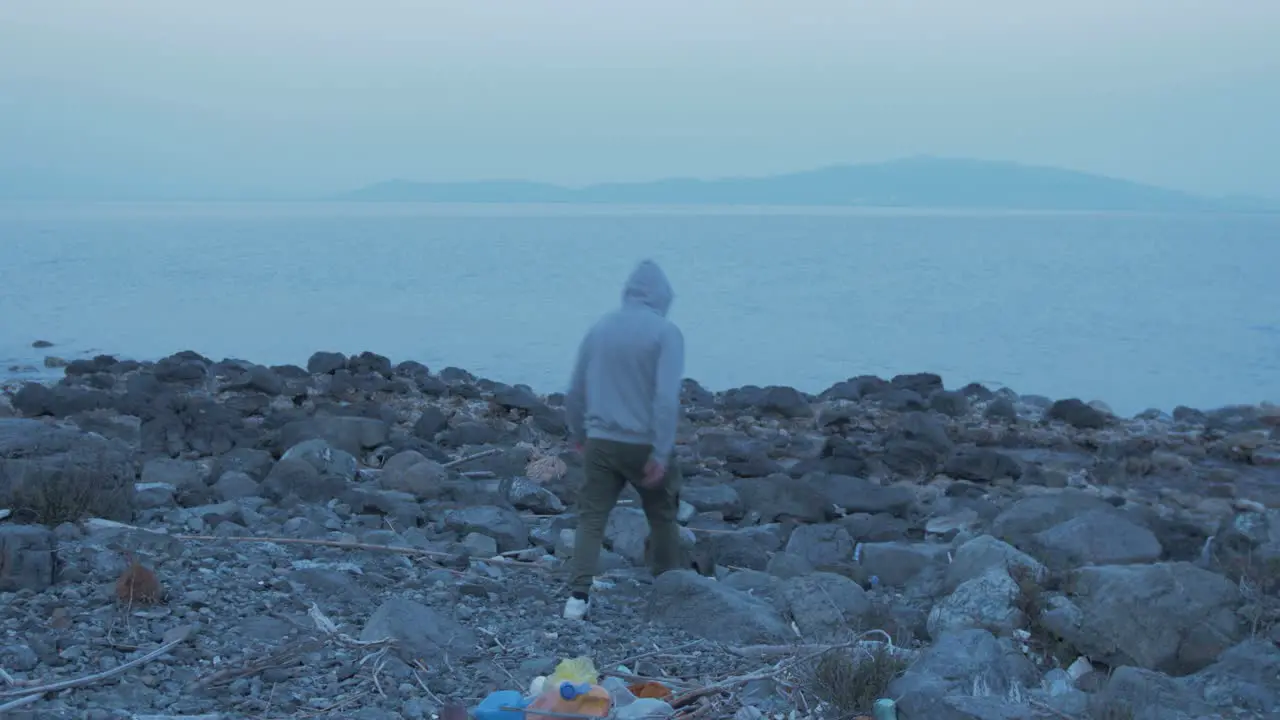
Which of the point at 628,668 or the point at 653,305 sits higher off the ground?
the point at 653,305

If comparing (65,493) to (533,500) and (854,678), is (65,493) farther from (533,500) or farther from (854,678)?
(854,678)

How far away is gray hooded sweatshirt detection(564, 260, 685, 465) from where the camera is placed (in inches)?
261

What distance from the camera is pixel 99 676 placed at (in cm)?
512

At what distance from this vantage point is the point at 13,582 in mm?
6195

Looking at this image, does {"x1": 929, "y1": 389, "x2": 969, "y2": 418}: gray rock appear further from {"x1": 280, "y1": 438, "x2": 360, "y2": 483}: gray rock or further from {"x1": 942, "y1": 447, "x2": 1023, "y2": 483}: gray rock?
{"x1": 280, "y1": 438, "x2": 360, "y2": 483}: gray rock

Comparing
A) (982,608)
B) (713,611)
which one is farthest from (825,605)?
(982,608)

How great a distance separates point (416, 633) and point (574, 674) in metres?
1.06

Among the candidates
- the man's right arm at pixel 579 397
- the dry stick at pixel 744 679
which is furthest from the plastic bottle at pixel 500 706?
the man's right arm at pixel 579 397

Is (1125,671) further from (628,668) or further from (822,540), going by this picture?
(822,540)

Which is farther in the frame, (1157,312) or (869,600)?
(1157,312)

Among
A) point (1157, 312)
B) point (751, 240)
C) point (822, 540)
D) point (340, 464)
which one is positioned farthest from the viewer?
point (751, 240)

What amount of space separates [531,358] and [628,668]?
23351 mm

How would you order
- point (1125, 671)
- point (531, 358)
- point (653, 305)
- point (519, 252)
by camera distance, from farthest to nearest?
point (519, 252) → point (531, 358) → point (653, 305) → point (1125, 671)

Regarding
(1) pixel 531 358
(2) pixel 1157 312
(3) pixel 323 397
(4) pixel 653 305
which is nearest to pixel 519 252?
(2) pixel 1157 312
